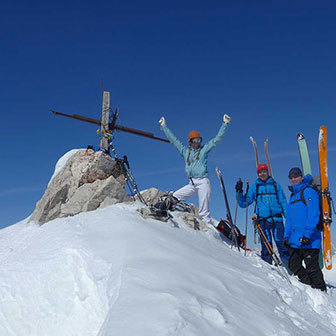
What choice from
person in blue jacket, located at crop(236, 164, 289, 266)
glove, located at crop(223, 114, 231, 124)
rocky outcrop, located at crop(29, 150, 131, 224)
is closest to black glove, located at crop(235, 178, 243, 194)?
person in blue jacket, located at crop(236, 164, 289, 266)

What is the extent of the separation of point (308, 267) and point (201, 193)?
329 cm

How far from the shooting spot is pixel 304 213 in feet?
21.8

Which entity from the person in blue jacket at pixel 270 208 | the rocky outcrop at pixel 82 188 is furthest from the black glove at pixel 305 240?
the rocky outcrop at pixel 82 188

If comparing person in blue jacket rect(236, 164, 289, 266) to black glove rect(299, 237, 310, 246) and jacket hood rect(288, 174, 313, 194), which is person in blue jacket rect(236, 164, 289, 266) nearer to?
jacket hood rect(288, 174, 313, 194)

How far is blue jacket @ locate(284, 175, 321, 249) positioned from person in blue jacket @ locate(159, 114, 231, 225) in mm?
2482

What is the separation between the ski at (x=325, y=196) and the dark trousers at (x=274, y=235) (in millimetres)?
1065

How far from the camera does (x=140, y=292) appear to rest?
11.0 feet

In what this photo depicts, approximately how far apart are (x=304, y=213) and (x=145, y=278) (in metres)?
4.36

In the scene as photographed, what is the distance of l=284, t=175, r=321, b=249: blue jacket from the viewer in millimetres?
6477

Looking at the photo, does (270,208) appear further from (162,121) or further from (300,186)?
(162,121)

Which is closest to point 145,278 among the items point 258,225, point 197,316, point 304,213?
point 197,316

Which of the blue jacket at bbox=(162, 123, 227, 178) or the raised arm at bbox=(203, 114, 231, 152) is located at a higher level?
the raised arm at bbox=(203, 114, 231, 152)

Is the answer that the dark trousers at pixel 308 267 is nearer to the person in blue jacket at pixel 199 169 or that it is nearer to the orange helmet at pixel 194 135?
the person in blue jacket at pixel 199 169

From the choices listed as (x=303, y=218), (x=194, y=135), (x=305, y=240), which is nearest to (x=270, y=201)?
(x=303, y=218)
